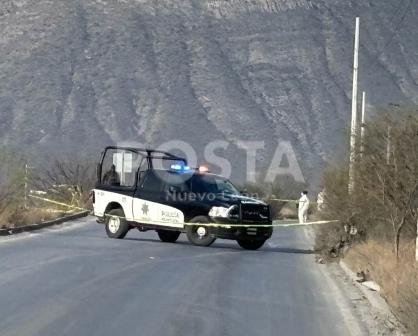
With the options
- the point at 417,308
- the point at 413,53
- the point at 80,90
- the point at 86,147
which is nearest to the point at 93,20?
the point at 80,90

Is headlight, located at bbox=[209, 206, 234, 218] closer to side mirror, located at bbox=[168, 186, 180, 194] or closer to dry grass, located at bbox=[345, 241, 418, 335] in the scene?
side mirror, located at bbox=[168, 186, 180, 194]

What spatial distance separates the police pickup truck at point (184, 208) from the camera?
2366cm

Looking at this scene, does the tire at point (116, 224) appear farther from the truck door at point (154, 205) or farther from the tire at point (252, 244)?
the tire at point (252, 244)

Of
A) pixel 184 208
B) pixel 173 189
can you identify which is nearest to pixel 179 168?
pixel 173 189

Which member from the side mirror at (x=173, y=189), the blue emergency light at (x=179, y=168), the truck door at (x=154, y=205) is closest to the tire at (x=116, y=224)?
the truck door at (x=154, y=205)

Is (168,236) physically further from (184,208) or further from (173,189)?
(184,208)

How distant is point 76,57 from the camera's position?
84312 millimetres

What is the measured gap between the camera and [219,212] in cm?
2359

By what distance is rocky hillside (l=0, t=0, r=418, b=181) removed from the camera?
245 feet

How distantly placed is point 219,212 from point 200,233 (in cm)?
86

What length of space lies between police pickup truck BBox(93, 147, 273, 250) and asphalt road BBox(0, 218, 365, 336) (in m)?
1.53

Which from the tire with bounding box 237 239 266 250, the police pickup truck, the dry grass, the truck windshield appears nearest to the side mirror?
the police pickup truck

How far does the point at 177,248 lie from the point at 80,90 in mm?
58559

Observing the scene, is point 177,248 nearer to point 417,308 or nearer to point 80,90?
point 417,308
